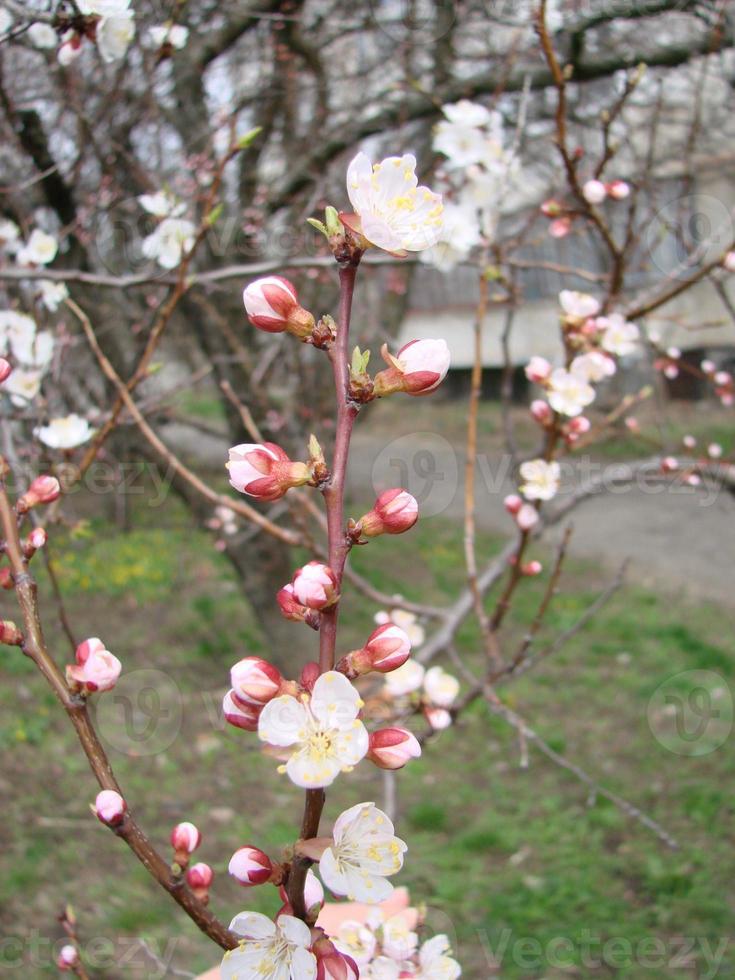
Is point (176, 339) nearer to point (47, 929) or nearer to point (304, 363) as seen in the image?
point (304, 363)

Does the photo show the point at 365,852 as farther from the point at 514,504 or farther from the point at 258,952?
the point at 514,504

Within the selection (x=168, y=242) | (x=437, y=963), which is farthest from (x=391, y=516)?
(x=168, y=242)

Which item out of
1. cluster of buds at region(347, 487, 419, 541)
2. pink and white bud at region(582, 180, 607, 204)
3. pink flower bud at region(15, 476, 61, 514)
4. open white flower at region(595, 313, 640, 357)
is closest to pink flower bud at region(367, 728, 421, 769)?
cluster of buds at region(347, 487, 419, 541)

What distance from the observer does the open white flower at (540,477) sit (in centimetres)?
180

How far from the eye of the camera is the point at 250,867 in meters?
0.65

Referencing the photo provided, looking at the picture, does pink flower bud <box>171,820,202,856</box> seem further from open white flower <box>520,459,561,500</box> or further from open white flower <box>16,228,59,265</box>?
open white flower <box>16,228,59,265</box>

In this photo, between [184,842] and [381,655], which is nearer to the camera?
[381,655]

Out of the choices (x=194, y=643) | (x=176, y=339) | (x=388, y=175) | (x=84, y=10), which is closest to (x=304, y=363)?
(x=194, y=643)

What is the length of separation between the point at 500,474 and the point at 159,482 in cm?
520

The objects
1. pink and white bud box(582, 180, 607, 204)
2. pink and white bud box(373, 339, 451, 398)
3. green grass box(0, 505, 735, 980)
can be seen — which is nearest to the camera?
pink and white bud box(373, 339, 451, 398)

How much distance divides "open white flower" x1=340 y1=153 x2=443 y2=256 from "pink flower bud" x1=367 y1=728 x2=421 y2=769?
0.37 meters

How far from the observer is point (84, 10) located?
126 cm

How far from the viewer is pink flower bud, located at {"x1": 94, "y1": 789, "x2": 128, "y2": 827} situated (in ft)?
2.15

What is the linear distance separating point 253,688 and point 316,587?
89mm
